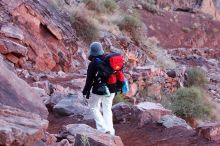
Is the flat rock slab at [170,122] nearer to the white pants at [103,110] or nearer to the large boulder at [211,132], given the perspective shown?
the large boulder at [211,132]

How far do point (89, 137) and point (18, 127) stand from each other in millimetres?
1070

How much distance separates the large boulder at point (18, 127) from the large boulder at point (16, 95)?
38cm

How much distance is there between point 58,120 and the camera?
9.13 meters

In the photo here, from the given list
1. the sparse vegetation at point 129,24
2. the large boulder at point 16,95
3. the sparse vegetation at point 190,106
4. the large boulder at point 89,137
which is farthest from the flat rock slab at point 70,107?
the sparse vegetation at point 129,24

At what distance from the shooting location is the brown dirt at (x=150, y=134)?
26.0ft

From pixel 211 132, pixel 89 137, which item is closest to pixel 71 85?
pixel 211 132

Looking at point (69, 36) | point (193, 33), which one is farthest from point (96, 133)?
point (193, 33)

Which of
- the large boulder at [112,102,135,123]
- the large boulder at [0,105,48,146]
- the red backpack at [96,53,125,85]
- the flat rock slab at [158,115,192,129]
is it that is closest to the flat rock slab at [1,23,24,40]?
the large boulder at [112,102,135,123]

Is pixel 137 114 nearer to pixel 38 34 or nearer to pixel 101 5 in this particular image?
pixel 38 34

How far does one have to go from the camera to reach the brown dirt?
26.0 feet

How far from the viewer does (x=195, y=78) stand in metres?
20.3

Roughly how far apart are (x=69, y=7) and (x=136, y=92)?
5.07m

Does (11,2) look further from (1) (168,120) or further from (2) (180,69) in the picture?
(2) (180,69)

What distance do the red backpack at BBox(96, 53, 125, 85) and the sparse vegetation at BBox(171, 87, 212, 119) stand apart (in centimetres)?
592
